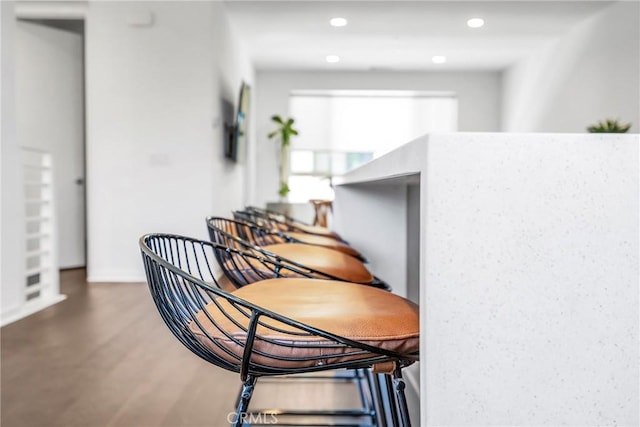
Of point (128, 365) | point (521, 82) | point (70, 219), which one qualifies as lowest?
point (128, 365)

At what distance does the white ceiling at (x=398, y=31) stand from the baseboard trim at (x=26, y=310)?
3.10 meters

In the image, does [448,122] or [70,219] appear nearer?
[70,219]

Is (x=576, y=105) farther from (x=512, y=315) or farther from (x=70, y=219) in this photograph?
(x=512, y=315)

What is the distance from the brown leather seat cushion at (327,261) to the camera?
5.02ft

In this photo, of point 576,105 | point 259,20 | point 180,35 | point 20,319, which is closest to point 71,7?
point 180,35

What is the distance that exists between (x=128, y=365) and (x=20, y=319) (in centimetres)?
132

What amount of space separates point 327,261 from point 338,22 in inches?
187

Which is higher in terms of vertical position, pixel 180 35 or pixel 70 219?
pixel 180 35

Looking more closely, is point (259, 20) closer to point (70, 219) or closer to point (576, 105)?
point (70, 219)

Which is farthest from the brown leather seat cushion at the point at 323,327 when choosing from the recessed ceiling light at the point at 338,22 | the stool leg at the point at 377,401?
the recessed ceiling light at the point at 338,22

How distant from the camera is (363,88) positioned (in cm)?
838

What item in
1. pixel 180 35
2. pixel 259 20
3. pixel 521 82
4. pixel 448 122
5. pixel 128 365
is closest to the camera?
pixel 128 365

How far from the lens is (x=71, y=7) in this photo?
16.9ft

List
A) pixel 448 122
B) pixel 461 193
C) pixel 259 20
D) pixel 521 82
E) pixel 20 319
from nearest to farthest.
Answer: pixel 461 193, pixel 20 319, pixel 259 20, pixel 521 82, pixel 448 122
